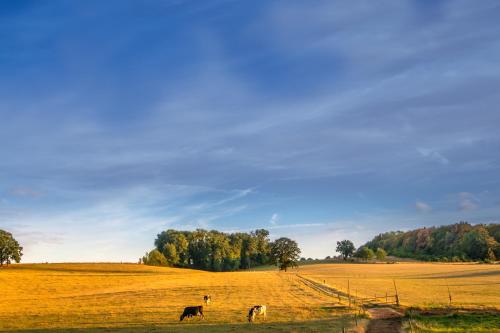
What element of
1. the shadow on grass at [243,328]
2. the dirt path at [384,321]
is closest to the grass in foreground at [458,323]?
the dirt path at [384,321]

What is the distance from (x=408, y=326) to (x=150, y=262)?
13713 centimetres

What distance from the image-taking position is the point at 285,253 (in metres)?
158

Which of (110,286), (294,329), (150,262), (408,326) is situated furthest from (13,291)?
(150,262)

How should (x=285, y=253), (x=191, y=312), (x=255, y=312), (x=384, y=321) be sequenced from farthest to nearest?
(x=285, y=253), (x=191, y=312), (x=255, y=312), (x=384, y=321)

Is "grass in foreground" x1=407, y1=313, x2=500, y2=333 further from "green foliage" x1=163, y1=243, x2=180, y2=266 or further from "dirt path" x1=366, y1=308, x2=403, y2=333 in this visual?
"green foliage" x1=163, y1=243, x2=180, y2=266

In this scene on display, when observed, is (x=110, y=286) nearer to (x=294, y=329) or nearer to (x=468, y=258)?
(x=294, y=329)

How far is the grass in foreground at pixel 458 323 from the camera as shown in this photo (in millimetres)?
36094

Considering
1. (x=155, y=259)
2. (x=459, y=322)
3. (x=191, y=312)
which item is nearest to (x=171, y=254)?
(x=155, y=259)

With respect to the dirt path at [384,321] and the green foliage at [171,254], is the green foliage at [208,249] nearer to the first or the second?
the green foliage at [171,254]

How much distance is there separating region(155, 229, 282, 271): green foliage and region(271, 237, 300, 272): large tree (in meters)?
25.3

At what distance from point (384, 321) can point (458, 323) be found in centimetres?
632

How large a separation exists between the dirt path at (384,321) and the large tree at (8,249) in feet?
372

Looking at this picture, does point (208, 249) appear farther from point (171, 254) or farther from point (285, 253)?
point (285, 253)

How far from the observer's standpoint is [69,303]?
195 ft
